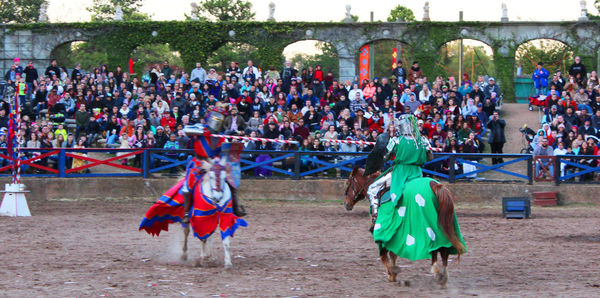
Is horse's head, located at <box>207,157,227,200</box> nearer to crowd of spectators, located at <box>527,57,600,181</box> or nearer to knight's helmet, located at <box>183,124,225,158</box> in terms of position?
knight's helmet, located at <box>183,124,225,158</box>

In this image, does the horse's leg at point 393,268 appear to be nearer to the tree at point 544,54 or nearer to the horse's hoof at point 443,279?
the horse's hoof at point 443,279

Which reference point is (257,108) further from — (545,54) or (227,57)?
(227,57)

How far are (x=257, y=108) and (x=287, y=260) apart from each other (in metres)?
12.8

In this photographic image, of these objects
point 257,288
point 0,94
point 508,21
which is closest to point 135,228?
point 257,288

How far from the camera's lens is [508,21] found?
32.0 m

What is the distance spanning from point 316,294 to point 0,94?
73.6 ft

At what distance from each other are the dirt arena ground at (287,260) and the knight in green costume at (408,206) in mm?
544

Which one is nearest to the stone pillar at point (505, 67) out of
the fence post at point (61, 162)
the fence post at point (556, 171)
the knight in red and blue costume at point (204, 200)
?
the fence post at point (556, 171)

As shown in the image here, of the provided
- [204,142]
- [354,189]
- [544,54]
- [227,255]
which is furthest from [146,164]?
[544,54]

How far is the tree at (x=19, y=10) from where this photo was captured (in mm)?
55875

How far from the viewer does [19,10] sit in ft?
185

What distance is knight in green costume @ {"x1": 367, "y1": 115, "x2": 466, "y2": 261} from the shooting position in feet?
29.6

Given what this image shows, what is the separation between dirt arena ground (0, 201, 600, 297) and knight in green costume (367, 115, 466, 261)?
0.54 m

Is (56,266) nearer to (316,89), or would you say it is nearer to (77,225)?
(77,225)
